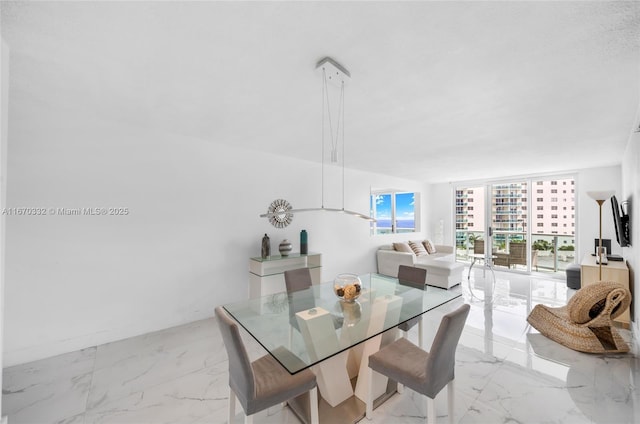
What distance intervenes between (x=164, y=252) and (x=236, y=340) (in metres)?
2.39

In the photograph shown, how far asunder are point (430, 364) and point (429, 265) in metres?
4.01

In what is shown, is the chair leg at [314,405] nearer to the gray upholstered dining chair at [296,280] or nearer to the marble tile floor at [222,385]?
the marble tile floor at [222,385]

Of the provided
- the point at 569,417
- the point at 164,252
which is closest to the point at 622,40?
the point at 569,417

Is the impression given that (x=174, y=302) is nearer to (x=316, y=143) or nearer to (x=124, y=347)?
(x=124, y=347)

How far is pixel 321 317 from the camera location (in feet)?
6.49

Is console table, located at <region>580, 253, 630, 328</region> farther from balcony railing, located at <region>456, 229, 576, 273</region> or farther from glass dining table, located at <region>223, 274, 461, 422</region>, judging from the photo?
glass dining table, located at <region>223, 274, 461, 422</region>

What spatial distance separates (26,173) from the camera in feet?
8.24

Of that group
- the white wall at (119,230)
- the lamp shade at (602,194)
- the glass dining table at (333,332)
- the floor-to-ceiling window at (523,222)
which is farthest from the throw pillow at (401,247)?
the glass dining table at (333,332)

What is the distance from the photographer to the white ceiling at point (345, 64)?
4.53 feet

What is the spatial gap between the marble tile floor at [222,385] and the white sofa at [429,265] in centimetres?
187

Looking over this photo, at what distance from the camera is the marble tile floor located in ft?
6.09

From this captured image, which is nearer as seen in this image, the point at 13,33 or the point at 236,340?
the point at 236,340

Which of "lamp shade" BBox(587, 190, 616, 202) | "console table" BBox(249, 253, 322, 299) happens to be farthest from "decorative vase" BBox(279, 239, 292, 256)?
"lamp shade" BBox(587, 190, 616, 202)

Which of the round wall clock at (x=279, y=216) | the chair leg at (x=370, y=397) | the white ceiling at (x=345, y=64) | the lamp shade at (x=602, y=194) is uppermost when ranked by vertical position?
the white ceiling at (x=345, y=64)
